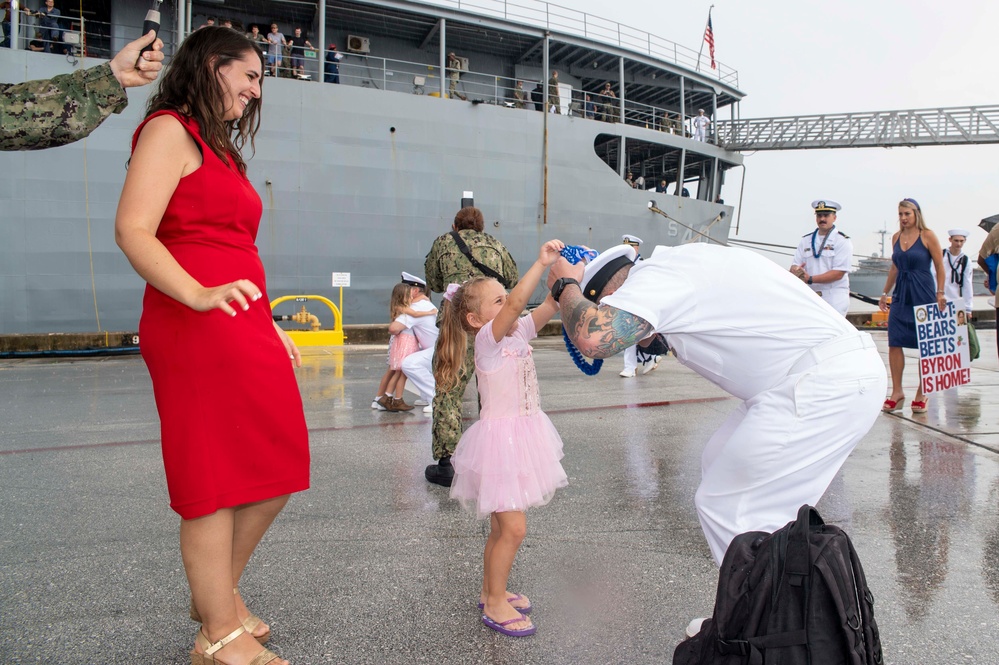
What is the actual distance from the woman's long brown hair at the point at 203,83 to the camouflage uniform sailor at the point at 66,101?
184 millimetres

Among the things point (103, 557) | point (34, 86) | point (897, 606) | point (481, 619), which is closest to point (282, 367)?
point (34, 86)

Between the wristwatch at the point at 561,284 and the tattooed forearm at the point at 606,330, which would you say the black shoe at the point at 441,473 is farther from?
the tattooed forearm at the point at 606,330

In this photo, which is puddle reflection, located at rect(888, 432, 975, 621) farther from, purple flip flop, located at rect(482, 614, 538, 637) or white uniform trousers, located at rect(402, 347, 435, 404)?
white uniform trousers, located at rect(402, 347, 435, 404)

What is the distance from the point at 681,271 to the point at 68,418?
5.74 metres

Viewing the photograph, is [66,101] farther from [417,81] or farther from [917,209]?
[417,81]

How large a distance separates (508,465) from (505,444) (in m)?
0.09

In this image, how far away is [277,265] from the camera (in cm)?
1305

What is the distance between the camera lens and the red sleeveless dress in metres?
1.88

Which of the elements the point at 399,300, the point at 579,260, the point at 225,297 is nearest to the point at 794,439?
the point at 579,260

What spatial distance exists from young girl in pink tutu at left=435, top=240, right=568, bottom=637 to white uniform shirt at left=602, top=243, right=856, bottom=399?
1.35 ft

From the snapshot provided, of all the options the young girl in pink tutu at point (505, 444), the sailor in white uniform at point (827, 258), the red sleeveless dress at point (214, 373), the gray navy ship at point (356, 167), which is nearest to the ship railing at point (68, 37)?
the gray navy ship at point (356, 167)

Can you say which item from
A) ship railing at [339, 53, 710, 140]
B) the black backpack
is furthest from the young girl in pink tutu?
ship railing at [339, 53, 710, 140]

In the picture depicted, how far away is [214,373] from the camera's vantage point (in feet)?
6.21

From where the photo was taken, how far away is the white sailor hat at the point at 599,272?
7.63 ft
